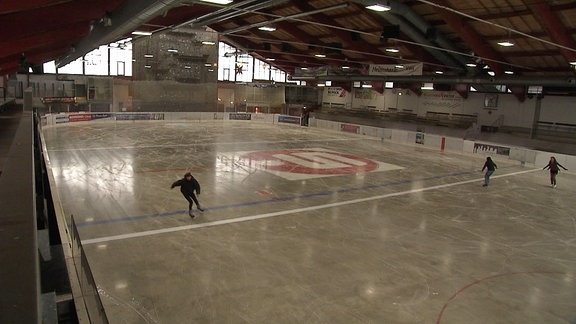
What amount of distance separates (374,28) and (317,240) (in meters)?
20.3

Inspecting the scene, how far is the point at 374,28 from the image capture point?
26406mm

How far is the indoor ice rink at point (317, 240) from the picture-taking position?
6672 mm

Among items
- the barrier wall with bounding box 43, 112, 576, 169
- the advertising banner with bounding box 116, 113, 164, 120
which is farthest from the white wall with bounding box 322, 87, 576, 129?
the advertising banner with bounding box 116, 113, 164, 120

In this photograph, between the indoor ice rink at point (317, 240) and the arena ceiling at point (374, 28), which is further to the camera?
the arena ceiling at point (374, 28)

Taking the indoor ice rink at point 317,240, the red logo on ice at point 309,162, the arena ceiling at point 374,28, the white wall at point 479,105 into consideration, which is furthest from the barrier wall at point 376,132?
the red logo on ice at point 309,162

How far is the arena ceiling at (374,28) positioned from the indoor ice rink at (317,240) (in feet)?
13.6

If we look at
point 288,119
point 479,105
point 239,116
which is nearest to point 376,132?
Answer: point 479,105

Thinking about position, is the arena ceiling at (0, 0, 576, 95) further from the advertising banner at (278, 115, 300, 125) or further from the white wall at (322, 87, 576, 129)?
the advertising banner at (278, 115, 300, 125)

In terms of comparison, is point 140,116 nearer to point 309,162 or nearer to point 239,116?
point 239,116

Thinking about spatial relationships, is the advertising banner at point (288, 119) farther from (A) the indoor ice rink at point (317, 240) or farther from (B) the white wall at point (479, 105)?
(A) the indoor ice rink at point (317, 240)

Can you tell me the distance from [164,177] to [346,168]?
321 inches

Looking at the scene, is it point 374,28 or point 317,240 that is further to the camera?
point 374,28

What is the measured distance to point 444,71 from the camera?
108 feet

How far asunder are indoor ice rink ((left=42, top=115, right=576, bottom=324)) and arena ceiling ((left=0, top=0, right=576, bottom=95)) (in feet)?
13.6
